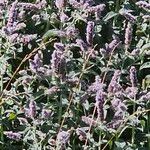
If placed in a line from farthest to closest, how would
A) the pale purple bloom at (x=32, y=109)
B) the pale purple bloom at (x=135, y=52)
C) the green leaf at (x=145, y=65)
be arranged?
the green leaf at (x=145, y=65)
the pale purple bloom at (x=135, y=52)
the pale purple bloom at (x=32, y=109)

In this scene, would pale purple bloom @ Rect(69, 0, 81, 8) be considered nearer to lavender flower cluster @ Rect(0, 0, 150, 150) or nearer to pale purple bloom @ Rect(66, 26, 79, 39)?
lavender flower cluster @ Rect(0, 0, 150, 150)

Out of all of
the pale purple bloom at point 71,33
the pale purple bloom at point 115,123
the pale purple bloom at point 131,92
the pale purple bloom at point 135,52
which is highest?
the pale purple bloom at point 71,33

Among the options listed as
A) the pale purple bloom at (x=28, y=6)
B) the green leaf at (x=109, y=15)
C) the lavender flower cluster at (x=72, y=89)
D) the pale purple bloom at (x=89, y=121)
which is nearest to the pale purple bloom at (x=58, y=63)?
the lavender flower cluster at (x=72, y=89)

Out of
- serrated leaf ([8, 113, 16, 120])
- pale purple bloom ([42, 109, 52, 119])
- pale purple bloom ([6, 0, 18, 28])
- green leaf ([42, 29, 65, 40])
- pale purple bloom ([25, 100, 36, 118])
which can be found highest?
pale purple bloom ([6, 0, 18, 28])

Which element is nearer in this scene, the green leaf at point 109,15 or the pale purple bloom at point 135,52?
the pale purple bloom at point 135,52

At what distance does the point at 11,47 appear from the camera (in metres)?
3.52

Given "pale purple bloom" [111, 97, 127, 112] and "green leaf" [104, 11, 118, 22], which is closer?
"pale purple bloom" [111, 97, 127, 112]

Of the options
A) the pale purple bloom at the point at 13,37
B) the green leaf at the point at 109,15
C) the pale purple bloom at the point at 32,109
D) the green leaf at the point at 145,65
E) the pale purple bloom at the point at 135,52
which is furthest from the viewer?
the green leaf at the point at 109,15

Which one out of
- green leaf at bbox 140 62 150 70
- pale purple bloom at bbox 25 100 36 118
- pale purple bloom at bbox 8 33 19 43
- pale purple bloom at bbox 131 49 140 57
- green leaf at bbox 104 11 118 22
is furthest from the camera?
green leaf at bbox 104 11 118 22

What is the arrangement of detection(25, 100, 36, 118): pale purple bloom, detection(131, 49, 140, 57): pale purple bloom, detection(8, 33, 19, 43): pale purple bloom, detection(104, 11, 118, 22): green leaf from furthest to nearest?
1. detection(104, 11, 118, 22): green leaf
2. detection(131, 49, 140, 57): pale purple bloom
3. detection(8, 33, 19, 43): pale purple bloom
4. detection(25, 100, 36, 118): pale purple bloom

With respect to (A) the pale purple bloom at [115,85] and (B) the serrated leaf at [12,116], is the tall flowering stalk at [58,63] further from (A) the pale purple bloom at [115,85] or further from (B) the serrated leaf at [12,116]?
(B) the serrated leaf at [12,116]

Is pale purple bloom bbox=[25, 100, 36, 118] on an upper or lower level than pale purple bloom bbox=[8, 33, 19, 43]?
lower

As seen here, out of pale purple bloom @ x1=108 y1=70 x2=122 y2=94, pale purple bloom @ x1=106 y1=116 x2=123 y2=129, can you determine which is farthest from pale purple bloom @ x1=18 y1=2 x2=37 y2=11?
pale purple bloom @ x1=106 y1=116 x2=123 y2=129

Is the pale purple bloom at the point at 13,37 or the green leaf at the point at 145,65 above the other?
the pale purple bloom at the point at 13,37
